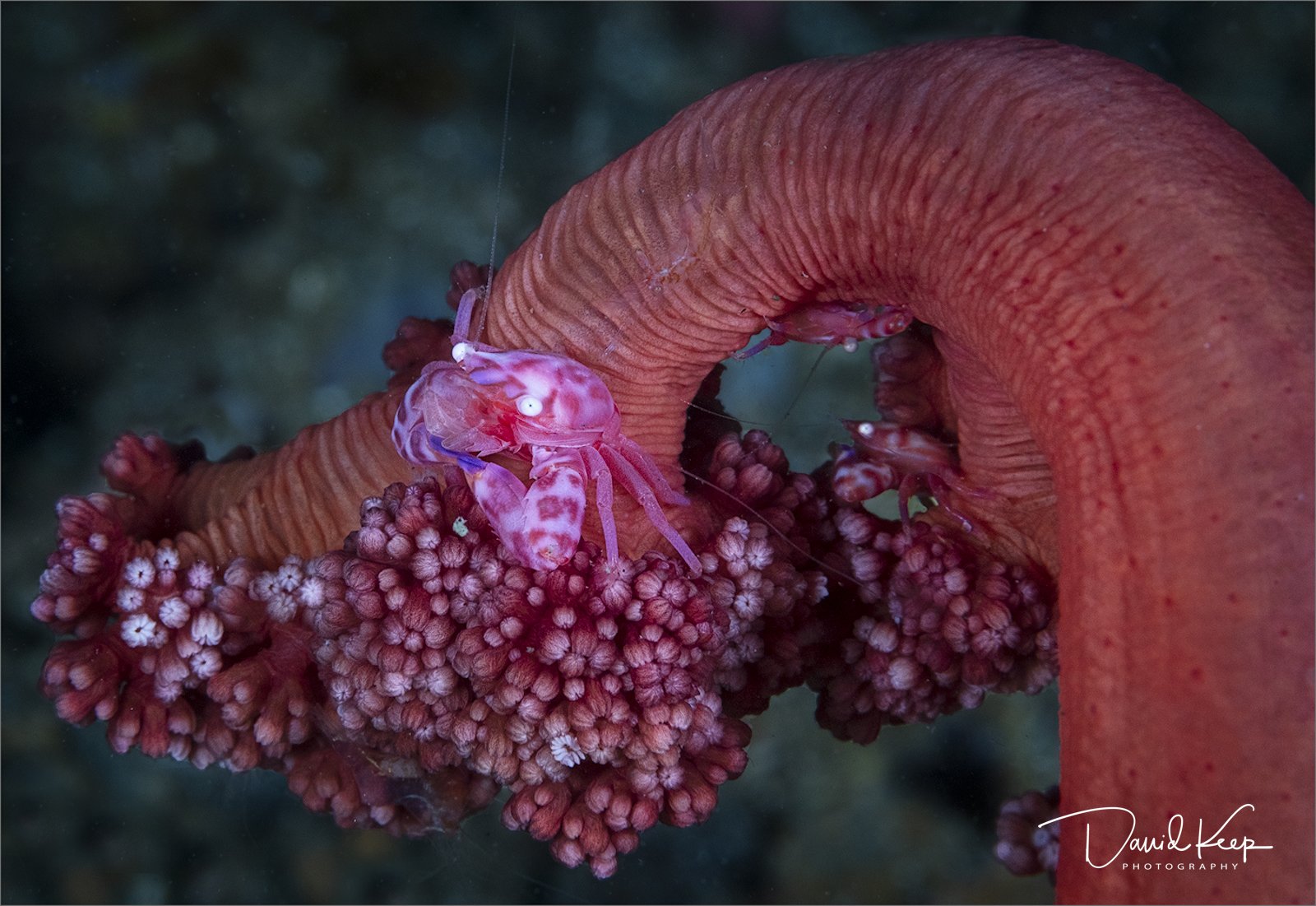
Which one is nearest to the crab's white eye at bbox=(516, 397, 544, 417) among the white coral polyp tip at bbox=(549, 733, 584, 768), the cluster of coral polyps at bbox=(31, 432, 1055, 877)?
the cluster of coral polyps at bbox=(31, 432, 1055, 877)

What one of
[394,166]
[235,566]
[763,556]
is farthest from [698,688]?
[394,166]

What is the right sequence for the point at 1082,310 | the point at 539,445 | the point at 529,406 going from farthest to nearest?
the point at 539,445, the point at 529,406, the point at 1082,310

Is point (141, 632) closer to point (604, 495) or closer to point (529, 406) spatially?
point (529, 406)

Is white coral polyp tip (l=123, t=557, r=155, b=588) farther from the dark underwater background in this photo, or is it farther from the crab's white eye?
the crab's white eye

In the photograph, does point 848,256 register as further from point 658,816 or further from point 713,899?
point 713,899

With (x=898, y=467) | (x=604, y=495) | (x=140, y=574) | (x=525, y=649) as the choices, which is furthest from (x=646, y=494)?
(x=140, y=574)
